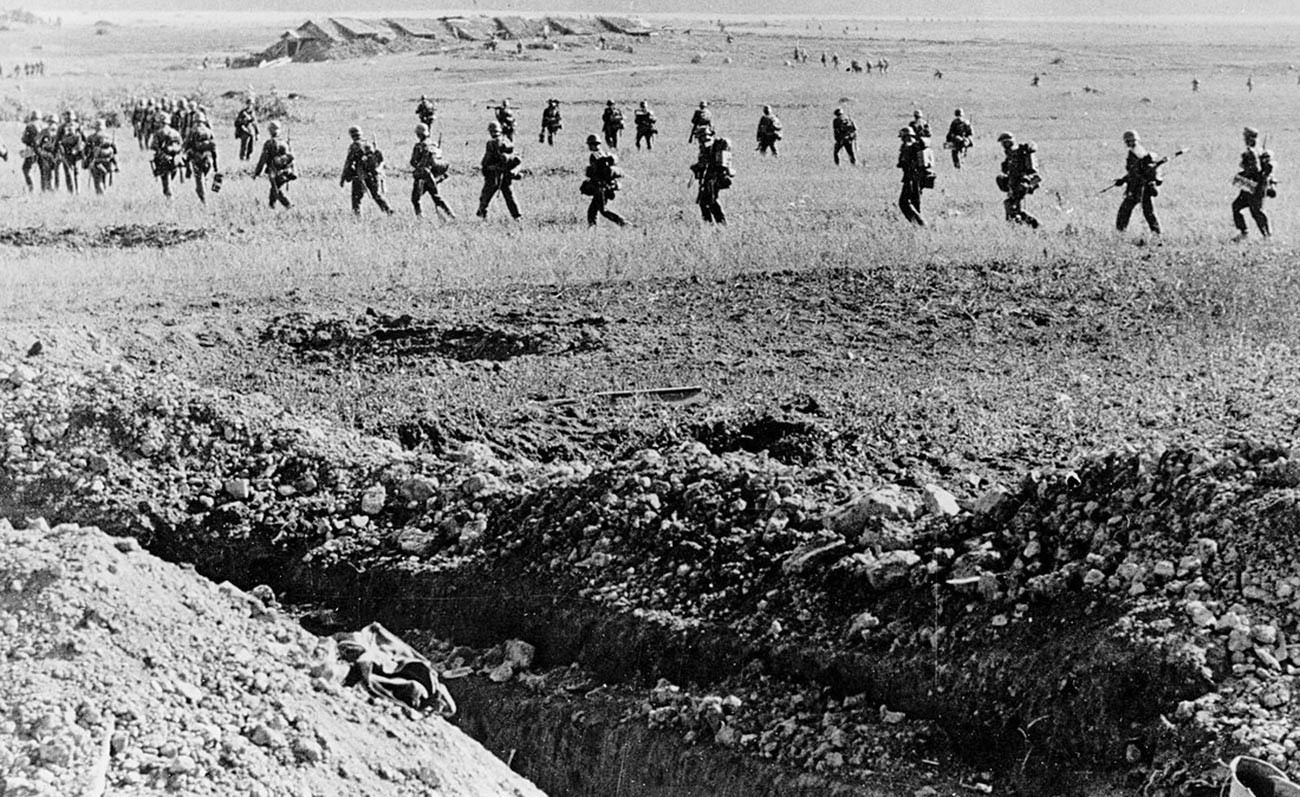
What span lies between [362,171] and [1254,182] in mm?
12413

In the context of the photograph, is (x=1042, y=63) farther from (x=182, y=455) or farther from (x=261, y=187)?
(x=182, y=455)

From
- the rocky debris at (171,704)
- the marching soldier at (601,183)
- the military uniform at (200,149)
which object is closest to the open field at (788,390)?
the marching soldier at (601,183)

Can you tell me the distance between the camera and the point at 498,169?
65.2 ft

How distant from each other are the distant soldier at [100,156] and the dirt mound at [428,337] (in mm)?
12381

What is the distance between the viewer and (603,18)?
2704 inches

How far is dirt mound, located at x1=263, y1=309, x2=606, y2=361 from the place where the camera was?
41.5 ft

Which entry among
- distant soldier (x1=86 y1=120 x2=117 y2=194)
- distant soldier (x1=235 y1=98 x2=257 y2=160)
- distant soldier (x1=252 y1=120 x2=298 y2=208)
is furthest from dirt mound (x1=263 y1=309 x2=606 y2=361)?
distant soldier (x1=235 y1=98 x2=257 y2=160)

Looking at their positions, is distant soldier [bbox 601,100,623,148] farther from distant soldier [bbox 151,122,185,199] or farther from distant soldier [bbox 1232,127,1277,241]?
distant soldier [bbox 1232,127,1277,241]

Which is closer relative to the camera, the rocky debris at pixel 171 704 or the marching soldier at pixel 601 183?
the rocky debris at pixel 171 704

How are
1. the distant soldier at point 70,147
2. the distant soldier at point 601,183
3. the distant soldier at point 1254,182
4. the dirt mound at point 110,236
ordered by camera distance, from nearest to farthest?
the distant soldier at point 1254,182, the dirt mound at point 110,236, the distant soldier at point 601,183, the distant soldier at point 70,147

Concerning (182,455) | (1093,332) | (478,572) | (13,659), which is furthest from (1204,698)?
(1093,332)

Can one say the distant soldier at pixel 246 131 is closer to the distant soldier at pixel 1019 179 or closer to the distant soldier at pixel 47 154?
the distant soldier at pixel 47 154

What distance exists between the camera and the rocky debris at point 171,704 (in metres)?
4.58

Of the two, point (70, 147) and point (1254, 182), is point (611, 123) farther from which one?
point (1254, 182)
